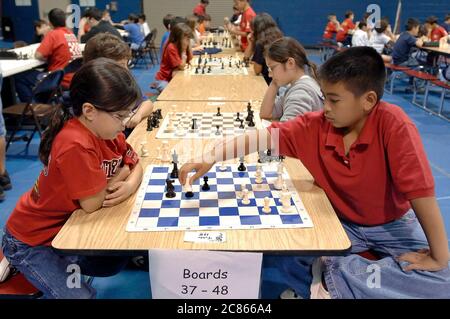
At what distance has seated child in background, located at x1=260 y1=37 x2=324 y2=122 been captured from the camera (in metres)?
2.57

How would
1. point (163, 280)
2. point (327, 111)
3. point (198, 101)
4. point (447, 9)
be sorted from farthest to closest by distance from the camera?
point (447, 9), point (198, 101), point (327, 111), point (163, 280)

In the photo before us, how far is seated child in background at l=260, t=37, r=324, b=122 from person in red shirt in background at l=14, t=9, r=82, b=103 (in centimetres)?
322

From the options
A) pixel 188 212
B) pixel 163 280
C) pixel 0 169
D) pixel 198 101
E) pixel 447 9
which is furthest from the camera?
pixel 447 9

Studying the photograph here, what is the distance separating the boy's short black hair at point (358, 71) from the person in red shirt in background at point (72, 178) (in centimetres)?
85

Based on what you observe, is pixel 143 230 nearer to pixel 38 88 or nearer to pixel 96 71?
pixel 96 71

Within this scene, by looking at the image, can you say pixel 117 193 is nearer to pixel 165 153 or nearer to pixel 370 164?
pixel 165 153

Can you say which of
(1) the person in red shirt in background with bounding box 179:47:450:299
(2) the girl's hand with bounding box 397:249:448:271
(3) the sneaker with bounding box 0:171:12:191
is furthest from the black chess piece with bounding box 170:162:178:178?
(3) the sneaker with bounding box 0:171:12:191

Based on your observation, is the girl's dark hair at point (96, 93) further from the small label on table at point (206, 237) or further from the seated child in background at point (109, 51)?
the seated child in background at point (109, 51)

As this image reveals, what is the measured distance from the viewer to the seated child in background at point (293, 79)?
257cm

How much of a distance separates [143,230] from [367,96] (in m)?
1.05

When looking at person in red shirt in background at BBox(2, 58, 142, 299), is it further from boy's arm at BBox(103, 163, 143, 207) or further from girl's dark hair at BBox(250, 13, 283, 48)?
girl's dark hair at BBox(250, 13, 283, 48)

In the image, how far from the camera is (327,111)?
5.62 ft

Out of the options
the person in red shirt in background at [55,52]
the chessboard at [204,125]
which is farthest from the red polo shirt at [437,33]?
the chessboard at [204,125]
